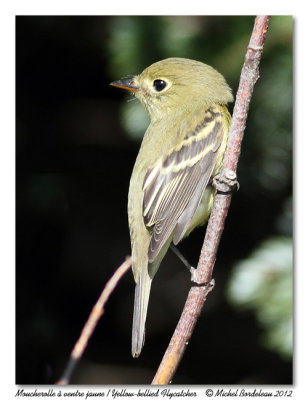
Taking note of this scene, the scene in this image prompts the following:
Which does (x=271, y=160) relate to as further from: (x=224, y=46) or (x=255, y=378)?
(x=255, y=378)

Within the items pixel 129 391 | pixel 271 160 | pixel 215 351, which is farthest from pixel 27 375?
pixel 271 160

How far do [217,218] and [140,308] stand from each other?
0.64 meters

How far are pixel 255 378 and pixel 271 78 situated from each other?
136 cm

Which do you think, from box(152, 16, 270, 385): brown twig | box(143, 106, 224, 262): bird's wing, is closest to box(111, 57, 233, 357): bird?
box(143, 106, 224, 262): bird's wing

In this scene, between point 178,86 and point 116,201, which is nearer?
A: point 178,86

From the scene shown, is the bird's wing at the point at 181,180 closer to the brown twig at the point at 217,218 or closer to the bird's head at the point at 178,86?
the bird's head at the point at 178,86

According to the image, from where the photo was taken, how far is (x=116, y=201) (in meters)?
3.31

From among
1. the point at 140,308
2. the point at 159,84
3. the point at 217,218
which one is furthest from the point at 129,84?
the point at 217,218

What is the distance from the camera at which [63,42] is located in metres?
3.12

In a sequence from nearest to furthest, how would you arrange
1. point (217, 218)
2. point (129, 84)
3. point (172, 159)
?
point (217, 218)
point (172, 159)
point (129, 84)

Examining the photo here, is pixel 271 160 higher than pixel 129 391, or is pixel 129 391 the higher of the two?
pixel 271 160

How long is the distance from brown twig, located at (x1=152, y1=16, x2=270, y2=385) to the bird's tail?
0.46m

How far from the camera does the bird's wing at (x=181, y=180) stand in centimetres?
212

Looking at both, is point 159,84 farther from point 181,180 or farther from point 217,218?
point 217,218
